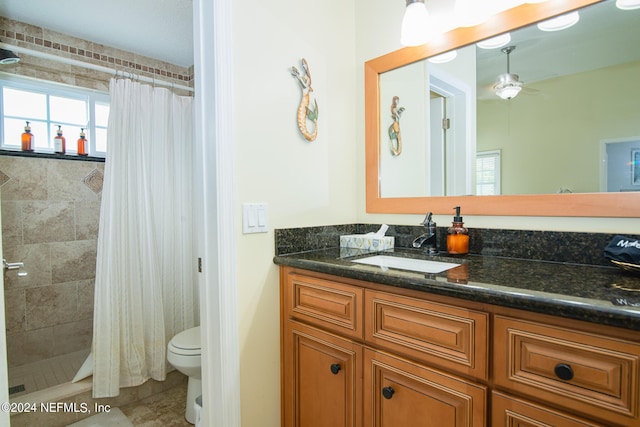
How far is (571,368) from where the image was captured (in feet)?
2.19

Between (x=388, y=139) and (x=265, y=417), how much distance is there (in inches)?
56.5

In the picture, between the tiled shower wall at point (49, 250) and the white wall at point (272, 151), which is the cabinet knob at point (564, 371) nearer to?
the white wall at point (272, 151)

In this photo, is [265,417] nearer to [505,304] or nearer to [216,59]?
[505,304]

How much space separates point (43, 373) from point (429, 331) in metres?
2.72

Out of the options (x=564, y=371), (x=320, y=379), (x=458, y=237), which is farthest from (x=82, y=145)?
(x=564, y=371)

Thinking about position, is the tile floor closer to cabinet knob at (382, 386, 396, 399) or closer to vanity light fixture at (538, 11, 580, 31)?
cabinet knob at (382, 386, 396, 399)

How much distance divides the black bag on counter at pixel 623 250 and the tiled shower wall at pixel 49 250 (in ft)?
10.4

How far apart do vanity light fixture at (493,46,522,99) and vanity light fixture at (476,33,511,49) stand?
0.03 metres

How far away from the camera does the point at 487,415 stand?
0.79 metres

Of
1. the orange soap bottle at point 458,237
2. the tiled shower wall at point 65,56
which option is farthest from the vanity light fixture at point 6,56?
the orange soap bottle at point 458,237

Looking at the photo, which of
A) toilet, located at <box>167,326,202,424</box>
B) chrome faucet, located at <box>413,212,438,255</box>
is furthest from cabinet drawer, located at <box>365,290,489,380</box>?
toilet, located at <box>167,326,202,424</box>

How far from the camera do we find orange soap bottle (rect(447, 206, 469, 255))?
1312 mm

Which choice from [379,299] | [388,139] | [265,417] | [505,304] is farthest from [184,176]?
[505,304]

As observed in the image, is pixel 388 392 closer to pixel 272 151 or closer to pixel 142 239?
pixel 272 151
